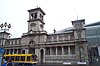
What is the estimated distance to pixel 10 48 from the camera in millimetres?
54656

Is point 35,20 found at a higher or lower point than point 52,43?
higher

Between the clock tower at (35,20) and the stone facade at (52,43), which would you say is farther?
the clock tower at (35,20)

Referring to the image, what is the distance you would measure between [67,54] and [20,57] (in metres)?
18.6

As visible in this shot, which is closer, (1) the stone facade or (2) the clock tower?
(1) the stone facade

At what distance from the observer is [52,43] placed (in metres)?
45.6

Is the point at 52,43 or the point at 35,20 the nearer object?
the point at 52,43

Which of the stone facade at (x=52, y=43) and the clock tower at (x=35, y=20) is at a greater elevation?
the clock tower at (x=35, y=20)

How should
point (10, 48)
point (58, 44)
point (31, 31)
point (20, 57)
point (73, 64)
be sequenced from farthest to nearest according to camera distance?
point (10, 48), point (31, 31), point (58, 44), point (73, 64), point (20, 57)

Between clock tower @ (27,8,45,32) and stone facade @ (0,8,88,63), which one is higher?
clock tower @ (27,8,45,32)

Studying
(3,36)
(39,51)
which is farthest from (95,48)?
(3,36)

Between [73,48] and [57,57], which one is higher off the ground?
[73,48]

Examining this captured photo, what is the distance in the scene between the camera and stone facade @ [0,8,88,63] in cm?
4122

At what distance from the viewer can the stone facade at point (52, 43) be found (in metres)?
41.2

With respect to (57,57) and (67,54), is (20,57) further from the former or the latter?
(67,54)
